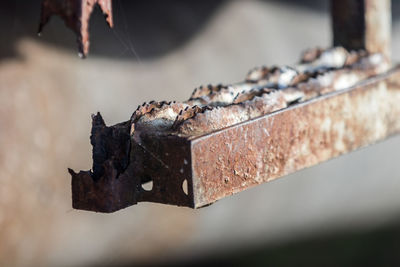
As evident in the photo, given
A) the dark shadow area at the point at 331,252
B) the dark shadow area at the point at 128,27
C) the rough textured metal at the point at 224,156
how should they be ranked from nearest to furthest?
the rough textured metal at the point at 224,156 < the dark shadow area at the point at 128,27 < the dark shadow area at the point at 331,252

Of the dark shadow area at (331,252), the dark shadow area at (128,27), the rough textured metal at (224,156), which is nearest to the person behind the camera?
the rough textured metal at (224,156)

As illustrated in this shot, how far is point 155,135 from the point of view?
1.10 meters

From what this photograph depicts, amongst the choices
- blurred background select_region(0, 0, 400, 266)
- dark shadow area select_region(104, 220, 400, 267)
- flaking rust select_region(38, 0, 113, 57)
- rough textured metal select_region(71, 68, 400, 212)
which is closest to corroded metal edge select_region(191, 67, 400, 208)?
rough textured metal select_region(71, 68, 400, 212)

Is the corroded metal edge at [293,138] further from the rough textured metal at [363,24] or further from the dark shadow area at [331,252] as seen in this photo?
the dark shadow area at [331,252]

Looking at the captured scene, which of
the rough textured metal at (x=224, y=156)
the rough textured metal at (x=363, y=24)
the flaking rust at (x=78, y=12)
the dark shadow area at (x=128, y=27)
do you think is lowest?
the rough textured metal at (x=224, y=156)

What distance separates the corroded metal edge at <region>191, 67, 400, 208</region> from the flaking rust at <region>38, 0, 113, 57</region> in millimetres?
199

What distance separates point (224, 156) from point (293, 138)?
19 centimetres

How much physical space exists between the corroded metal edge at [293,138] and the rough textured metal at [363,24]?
216 millimetres

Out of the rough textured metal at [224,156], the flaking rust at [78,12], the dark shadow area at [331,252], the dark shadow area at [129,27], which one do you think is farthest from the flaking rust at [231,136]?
the dark shadow area at [331,252]

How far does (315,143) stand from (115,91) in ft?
2.10

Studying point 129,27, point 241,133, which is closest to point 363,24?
point 129,27

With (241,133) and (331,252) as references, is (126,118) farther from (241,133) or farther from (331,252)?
(331,252)

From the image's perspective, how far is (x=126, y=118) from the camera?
1889mm

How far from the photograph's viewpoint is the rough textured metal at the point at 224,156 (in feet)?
3.58
